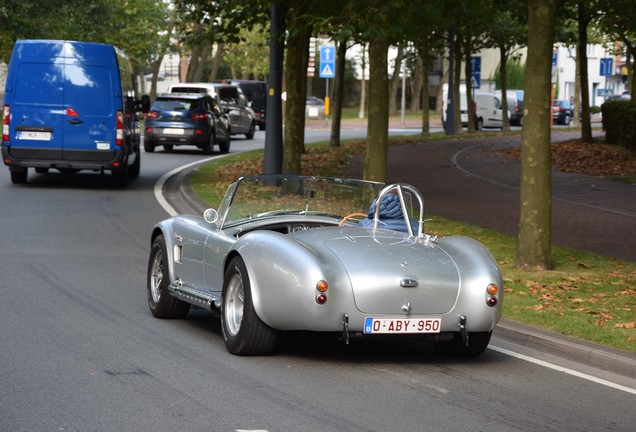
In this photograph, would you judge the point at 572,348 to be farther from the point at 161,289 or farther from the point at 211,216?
the point at 161,289

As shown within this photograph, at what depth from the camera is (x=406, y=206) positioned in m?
9.89

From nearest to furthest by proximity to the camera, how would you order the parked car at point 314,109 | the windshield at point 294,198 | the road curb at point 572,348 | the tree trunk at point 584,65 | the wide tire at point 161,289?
the road curb at point 572,348 → the windshield at point 294,198 → the wide tire at point 161,289 → the tree trunk at point 584,65 → the parked car at point 314,109

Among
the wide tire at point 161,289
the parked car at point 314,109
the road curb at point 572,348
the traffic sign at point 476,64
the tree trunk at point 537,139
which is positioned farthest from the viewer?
the parked car at point 314,109

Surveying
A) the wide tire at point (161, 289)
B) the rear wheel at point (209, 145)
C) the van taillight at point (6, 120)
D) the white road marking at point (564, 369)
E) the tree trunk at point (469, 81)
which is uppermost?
the tree trunk at point (469, 81)

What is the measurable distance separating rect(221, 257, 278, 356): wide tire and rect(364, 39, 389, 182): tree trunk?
9147 millimetres

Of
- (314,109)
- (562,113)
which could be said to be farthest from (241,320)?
(314,109)

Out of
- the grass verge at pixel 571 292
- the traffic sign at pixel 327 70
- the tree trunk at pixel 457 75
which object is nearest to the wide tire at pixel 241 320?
the grass verge at pixel 571 292

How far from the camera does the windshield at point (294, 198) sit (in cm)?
991

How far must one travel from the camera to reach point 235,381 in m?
7.96

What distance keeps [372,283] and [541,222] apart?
570 cm

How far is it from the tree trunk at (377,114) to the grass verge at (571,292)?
115 cm

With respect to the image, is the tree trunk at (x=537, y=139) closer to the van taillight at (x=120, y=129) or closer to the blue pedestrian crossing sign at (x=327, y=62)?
the van taillight at (x=120, y=129)

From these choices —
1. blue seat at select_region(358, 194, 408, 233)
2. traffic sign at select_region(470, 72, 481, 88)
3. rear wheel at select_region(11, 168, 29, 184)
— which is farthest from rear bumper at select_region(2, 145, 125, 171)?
traffic sign at select_region(470, 72, 481, 88)

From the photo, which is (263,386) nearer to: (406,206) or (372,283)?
(372,283)
